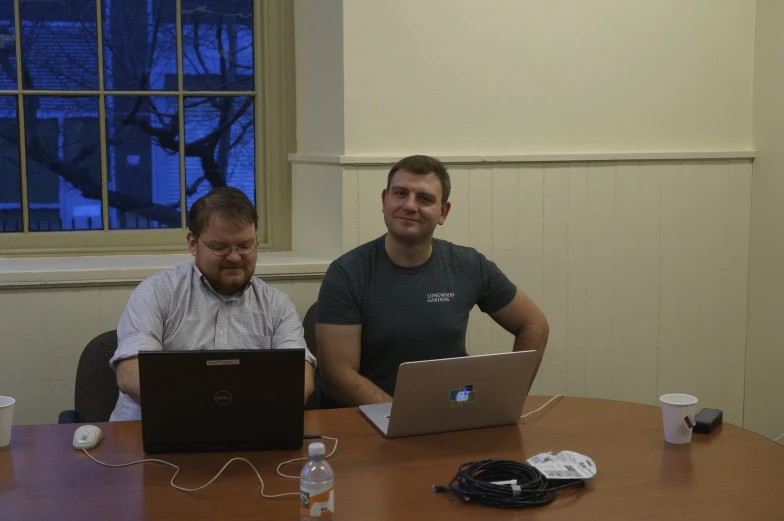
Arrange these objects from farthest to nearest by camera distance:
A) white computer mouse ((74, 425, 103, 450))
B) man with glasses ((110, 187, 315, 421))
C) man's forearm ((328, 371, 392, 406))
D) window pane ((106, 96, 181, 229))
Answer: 1. window pane ((106, 96, 181, 229))
2. man's forearm ((328, 371, 392, 406))
3. man with glasses ((110, 187, 315, 421))
4. white computer mouse ((74, 425, 103, 450))

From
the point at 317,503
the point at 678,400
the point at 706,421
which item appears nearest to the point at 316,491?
the point at 317,503

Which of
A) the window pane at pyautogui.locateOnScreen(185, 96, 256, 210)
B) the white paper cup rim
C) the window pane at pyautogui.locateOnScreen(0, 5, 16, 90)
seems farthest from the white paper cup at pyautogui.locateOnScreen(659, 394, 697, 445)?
the window pane at pyautogui.locateOnScreen(0, 5, 16, 90)

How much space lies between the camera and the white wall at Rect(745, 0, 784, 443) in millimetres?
3564

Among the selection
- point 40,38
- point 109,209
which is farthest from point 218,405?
point 40,38

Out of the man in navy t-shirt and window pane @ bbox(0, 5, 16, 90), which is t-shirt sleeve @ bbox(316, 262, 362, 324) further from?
window pane @ bbox(0, 5, 16, 90)

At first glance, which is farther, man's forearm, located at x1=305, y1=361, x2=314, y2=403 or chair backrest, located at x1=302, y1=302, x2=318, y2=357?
chair backrest, located at x1=302, y1=302, x2=318, y2=357

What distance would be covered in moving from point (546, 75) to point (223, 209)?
1.57m

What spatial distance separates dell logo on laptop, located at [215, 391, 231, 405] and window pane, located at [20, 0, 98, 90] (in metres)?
2.02

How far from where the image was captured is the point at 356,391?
8.48ft

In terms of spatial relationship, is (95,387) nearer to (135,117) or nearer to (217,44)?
(135,117)

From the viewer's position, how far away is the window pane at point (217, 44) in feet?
11.6

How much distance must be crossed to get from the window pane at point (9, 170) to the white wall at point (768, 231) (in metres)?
3.00

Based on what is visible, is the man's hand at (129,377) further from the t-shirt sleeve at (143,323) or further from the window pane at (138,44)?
the window pane at (138,44)

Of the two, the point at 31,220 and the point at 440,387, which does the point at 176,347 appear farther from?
the point at 31,220
